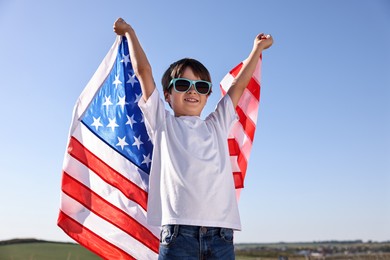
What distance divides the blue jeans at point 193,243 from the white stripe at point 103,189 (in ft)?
4.26

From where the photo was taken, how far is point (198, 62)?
12.1ft

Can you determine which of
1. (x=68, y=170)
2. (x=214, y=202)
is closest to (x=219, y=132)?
(x=214, y=202)

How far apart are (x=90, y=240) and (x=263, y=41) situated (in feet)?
8.16

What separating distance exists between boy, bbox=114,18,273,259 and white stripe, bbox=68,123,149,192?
3.15 feet

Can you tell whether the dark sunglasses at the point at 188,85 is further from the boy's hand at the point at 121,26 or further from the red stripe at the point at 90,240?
the red stripe at the point at 90,240

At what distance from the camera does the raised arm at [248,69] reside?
3.97m

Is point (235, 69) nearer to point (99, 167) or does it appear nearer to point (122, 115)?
point (122, 115)

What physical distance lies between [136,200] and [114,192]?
9.7 inches

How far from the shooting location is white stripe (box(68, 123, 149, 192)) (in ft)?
14.4

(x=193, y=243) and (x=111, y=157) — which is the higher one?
(x=111, y=157)

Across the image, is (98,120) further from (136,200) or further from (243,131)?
(243,131)

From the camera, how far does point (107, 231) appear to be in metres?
4.42

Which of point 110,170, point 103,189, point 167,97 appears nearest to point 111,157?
point 110,170

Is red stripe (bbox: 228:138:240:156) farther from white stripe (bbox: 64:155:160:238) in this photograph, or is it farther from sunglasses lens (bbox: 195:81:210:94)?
sunglasses lens (bbox: 195:81:210:94)
